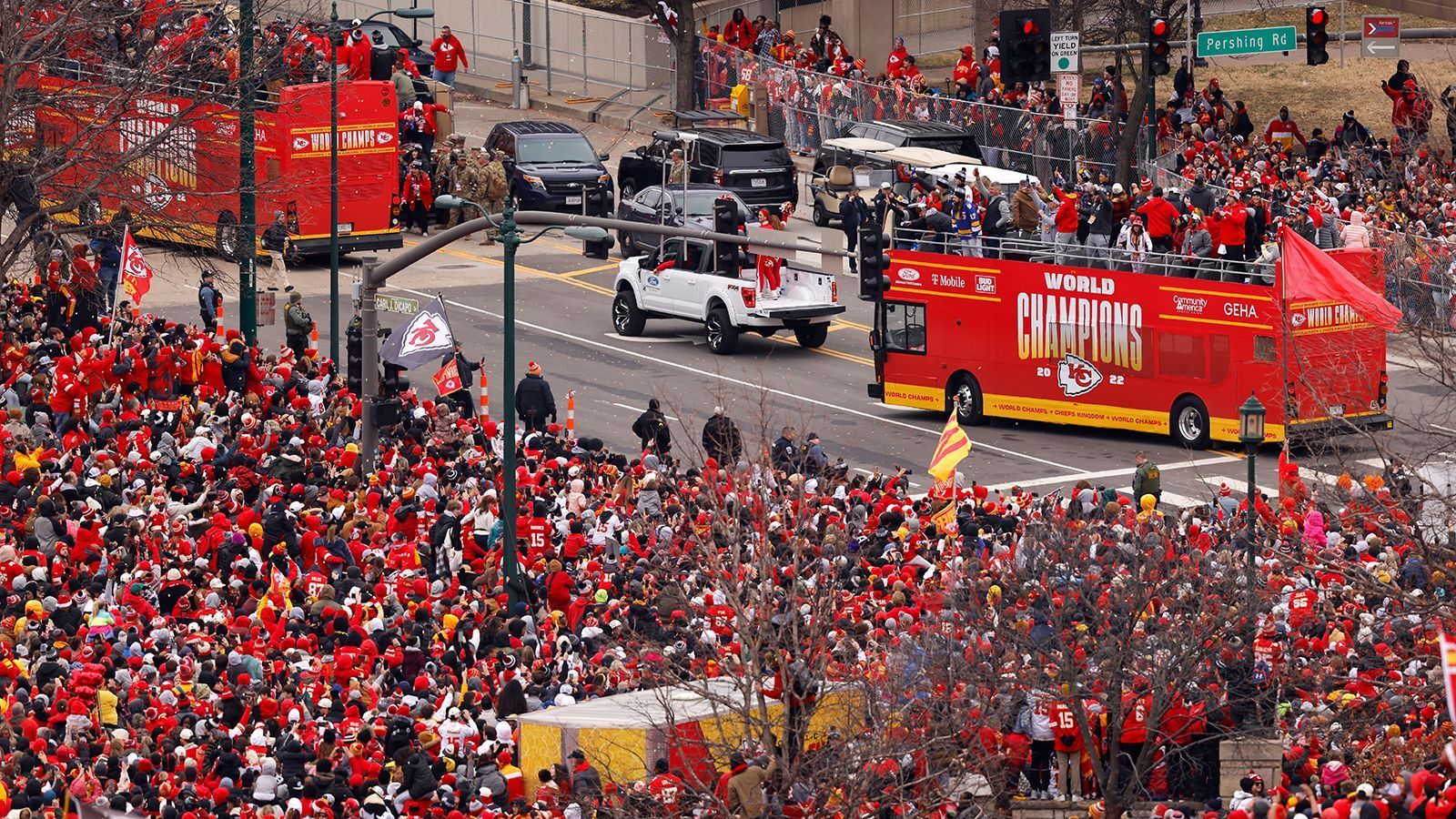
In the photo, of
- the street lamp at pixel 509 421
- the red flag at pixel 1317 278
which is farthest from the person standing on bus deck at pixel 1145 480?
the street lamp at pixel 509 421

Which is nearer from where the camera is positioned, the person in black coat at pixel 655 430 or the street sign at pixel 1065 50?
the person in black coat at pixel 655 430

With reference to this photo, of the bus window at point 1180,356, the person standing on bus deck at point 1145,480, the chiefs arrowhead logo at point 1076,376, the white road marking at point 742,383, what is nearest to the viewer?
the person standing on bus deck at point 1145,480

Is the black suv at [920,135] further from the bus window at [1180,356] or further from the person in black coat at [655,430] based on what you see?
the person in black coat at [655,430]

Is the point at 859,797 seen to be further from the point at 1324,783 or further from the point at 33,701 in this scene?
the point at 33,701

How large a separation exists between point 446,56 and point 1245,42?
20.1m

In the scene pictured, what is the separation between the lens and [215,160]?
37.3 meters

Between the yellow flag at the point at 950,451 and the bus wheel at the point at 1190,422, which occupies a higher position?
the yellow flag at the point at 950,451

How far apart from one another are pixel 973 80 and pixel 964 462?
1794cm

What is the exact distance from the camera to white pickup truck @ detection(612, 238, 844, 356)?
129 ft

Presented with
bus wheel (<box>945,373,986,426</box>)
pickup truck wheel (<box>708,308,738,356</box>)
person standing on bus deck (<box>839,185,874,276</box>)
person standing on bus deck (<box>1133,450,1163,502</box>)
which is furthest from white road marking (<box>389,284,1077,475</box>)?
person standing on bus deck (<box>839,185,874,276</box>)

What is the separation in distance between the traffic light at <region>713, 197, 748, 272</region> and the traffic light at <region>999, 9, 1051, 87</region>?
5205 millimetres

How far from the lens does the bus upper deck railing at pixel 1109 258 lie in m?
34.5

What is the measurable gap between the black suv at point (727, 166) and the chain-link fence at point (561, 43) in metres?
9.65

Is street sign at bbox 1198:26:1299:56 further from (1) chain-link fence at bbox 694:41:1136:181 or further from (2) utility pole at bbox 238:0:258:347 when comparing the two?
(2) utility pole at bbox 238:0:258:347
